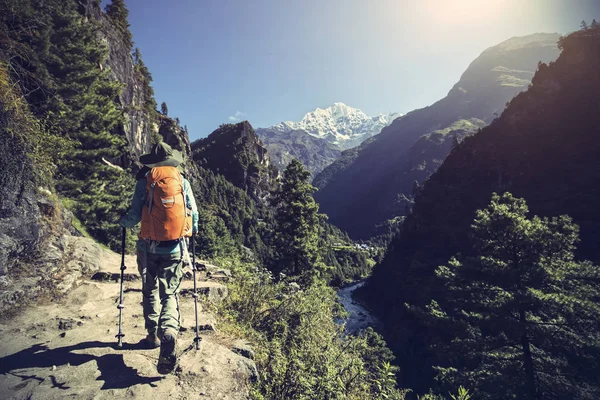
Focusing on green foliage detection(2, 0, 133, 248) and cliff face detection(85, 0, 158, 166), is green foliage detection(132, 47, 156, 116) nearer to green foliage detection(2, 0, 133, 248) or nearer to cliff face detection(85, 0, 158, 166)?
cliff face detection(85, 0, 158, 166)

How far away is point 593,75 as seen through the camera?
65.9 meters

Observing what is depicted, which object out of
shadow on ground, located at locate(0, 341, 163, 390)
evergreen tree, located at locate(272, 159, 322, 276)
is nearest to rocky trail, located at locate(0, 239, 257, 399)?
shadow on ground, located at locate(0, 341, 163, 390)

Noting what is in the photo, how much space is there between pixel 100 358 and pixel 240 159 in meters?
146

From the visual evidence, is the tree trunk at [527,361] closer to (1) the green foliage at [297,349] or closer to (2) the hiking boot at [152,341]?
(1) the green foliage at [297,349]

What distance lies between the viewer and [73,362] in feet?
13.3

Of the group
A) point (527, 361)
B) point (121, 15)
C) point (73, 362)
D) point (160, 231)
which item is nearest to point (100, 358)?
point (73, 362)

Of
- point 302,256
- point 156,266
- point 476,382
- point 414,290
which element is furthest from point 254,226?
point 156,266

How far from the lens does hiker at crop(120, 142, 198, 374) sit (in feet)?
13.6

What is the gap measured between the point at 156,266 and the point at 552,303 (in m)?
16.5

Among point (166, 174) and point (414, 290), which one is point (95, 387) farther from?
point (414, 290)

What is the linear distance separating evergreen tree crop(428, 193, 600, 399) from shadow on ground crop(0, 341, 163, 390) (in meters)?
15.8

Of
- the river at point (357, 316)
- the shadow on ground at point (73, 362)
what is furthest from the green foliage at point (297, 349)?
the river at point (357, 316)

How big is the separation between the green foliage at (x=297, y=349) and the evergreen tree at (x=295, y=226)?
12137 millimetres

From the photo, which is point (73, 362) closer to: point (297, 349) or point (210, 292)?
point (210, 292)
